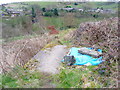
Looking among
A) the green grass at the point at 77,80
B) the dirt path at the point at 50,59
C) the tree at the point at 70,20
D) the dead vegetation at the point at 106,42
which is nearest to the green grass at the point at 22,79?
the dirt path at the point at 50,59

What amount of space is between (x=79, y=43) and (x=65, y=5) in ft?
61.8

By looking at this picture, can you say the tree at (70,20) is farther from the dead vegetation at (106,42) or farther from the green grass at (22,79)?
the green grass at (22,79)

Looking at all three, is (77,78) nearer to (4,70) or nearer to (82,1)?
(4,70)

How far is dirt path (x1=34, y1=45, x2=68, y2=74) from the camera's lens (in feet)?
15.7

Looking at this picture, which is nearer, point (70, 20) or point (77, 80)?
point (77, 80)

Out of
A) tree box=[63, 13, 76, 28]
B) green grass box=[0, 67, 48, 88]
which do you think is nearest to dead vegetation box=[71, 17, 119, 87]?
green grass box=[0, 67, 48, 88]

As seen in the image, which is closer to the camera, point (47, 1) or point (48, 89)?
point (48, 89)

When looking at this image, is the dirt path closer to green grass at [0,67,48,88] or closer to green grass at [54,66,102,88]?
green grass at [0,67,48,88]

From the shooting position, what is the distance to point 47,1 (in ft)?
95.1

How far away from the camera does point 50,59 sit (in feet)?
18.6

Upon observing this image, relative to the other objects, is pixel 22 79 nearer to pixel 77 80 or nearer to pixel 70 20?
pixel 77 80

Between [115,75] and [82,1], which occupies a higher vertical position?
[82,1]

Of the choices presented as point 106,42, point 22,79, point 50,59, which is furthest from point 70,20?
point 22,79

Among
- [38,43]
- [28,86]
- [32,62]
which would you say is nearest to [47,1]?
[38,43]
